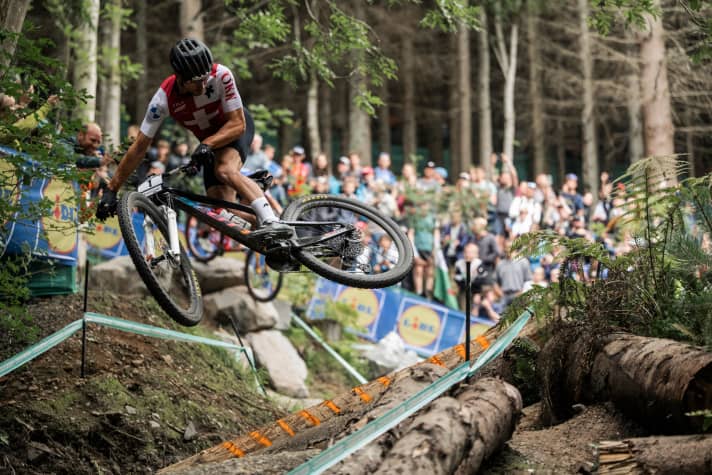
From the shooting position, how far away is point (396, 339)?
14805 millimetres

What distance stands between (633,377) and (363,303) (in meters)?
10.5

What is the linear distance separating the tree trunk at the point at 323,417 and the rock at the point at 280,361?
205 inches

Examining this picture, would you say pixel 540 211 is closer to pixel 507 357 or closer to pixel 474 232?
pixel 474 232

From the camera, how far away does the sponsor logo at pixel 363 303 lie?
51.4 ft

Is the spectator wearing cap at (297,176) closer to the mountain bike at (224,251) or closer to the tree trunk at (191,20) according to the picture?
the mountain bike at (224,251)

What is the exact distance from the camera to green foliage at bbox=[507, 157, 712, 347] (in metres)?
5.90

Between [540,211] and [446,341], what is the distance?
361cm

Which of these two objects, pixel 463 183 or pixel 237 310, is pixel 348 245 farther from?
pixel 463 183

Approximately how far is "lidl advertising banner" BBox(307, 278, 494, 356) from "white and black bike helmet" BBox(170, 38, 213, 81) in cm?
943

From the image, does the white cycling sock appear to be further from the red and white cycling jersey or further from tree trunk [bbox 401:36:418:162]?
tree trunk [bbox 401:36:418:162]

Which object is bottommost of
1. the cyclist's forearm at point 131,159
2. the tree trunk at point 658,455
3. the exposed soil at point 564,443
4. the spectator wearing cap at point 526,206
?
the exposed soil at point 564,443

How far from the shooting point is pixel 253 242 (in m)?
6.59

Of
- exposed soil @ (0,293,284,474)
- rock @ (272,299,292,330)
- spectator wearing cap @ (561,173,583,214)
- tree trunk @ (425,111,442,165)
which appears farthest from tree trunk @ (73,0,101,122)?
tree trunk @ (425,111,442,165)

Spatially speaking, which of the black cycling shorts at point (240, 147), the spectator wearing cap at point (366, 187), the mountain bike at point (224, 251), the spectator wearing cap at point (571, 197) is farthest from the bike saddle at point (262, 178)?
the spectator wearing cap at point (571, 197)
